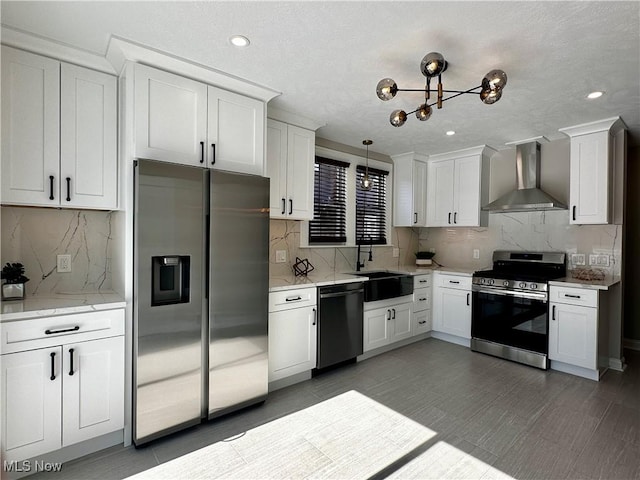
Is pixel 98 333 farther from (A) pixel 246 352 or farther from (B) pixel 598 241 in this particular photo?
(B) pixel 598 241

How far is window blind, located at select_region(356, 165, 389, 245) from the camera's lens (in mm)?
4488

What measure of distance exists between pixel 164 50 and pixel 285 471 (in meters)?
2.73

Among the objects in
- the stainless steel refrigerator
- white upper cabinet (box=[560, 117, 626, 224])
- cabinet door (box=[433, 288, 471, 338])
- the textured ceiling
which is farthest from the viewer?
cabinet door (box=[433, 288, 471, 338])

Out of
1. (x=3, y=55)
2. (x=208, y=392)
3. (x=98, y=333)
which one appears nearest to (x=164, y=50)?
(x=3, y=55)

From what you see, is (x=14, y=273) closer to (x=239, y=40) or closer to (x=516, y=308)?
(x=239, y=40)

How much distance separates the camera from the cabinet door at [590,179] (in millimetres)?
3332

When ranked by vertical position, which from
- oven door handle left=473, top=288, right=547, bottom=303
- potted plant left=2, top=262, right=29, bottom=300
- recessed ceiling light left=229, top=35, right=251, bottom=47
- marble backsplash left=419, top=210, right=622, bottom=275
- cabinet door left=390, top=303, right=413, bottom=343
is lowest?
cabinet door left=390, top=303, right=413, bottom=343

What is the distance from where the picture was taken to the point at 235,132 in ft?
8.52

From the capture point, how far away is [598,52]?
2.08 metres

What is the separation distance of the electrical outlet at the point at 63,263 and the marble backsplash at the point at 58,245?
0.07 feet

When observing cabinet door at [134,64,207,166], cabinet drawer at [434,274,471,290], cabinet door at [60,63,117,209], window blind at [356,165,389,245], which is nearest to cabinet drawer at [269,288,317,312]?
cabinet door at [134,64,207,166]

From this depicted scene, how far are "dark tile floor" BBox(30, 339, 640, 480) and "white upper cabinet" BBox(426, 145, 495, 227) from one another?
6.14ft

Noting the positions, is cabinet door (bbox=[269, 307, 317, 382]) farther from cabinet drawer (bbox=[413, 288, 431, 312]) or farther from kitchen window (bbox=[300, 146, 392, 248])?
cabinet drawer (bbox=[413, 288, 431, 312])

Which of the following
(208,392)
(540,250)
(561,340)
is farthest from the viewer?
(540,250)
